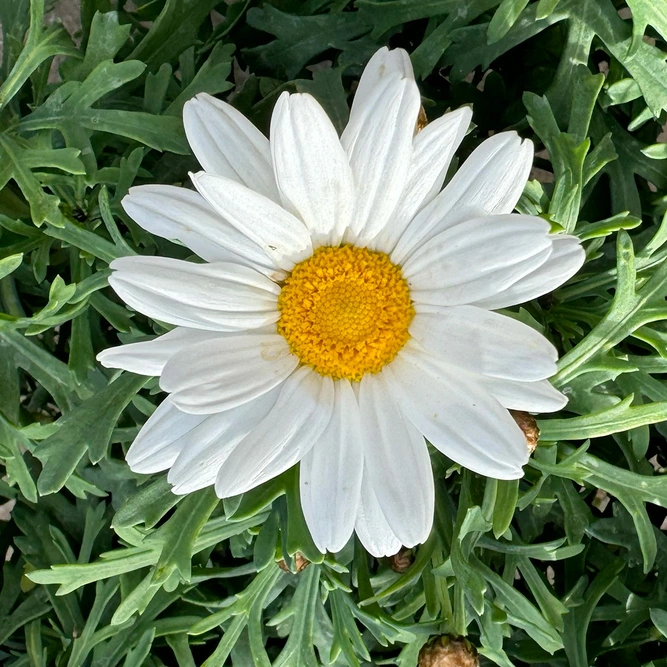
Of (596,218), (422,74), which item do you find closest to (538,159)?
(596,218)

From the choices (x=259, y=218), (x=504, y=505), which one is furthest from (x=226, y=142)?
(x=504, y=505)

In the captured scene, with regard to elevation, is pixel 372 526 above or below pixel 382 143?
below

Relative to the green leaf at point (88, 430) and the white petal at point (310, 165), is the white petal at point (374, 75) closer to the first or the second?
the white petal at point (310, 165)

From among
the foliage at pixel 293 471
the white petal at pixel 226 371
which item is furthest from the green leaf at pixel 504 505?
the white petal at pixel 226 371

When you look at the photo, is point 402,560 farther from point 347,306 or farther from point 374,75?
point 374,75

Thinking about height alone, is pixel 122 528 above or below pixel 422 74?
below

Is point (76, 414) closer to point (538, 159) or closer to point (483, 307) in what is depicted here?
point (483, 307)

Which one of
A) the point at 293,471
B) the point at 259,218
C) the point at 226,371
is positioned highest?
the point at 259,218
